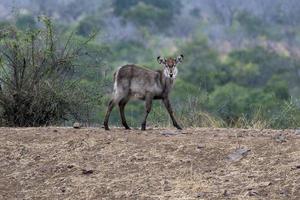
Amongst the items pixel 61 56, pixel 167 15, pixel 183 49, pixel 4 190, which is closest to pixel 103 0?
pixel 167 15

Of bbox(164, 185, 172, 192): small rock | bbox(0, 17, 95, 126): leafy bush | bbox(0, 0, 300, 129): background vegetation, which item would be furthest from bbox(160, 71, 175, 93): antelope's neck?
bbox(164, 185, 172, 192): small rock

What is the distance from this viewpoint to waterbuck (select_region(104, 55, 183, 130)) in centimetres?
916

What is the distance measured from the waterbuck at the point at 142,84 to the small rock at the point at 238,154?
1692 millimetres

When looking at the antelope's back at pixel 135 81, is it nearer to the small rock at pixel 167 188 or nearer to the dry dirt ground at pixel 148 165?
the dry dirt ground at pixel 148 165

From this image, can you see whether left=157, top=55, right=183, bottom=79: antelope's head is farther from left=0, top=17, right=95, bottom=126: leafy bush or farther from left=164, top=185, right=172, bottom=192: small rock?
left=164, top=185, right=172, bottom=192: small rock

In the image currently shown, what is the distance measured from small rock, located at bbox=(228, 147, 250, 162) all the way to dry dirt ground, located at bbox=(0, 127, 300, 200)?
14 millimetres

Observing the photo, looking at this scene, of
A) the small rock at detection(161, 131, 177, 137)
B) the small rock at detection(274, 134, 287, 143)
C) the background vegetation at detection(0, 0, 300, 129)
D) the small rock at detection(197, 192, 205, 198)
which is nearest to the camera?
the small rock at detection(197, 192, 205, 198)

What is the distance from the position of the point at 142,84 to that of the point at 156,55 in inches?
1297

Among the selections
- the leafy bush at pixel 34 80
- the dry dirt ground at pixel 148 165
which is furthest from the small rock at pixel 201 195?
the leafy bush at pixel 34 80

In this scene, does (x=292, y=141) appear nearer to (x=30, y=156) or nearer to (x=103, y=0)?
(x=30, y=156)

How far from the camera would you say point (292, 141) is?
7.64 m

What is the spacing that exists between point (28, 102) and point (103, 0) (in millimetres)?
41993

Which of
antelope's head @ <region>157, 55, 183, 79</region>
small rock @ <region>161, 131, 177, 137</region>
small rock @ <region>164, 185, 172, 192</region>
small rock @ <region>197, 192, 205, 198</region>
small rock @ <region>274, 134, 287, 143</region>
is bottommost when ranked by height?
small rock @ <region>197, 192, 205, 198</region>

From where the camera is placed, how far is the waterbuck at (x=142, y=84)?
9.16 m
